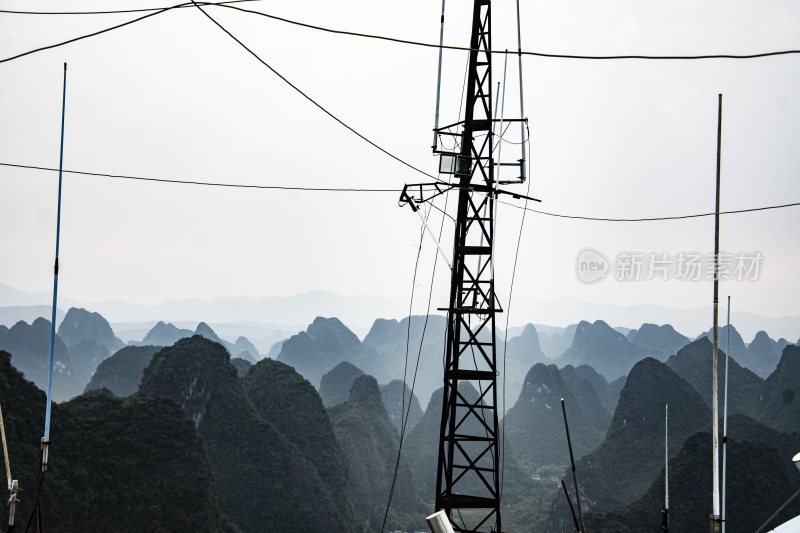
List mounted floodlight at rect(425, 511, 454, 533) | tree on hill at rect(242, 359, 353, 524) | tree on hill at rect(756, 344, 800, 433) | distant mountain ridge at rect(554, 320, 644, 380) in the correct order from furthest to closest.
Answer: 1. distant mountain ridge at rect(554, 320, 644, 380)
2. tree on hill at rect(756, 344, 800, 433)
3. tree on hill at rect(242, 359, 353, 524)
4. mounted floodlight at rect(425, 511, 454, 533)

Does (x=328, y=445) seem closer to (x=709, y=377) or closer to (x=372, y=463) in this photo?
(x=372, y=463)

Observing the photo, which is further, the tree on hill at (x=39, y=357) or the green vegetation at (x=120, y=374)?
the tree on hill at (x=39, y=357)

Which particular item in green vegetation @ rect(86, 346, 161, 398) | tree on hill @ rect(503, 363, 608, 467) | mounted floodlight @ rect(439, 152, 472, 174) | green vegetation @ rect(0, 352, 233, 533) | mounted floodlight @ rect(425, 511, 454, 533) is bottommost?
tree on hill @ rect(503, 363, 608, 467)

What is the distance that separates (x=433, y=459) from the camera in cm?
7319

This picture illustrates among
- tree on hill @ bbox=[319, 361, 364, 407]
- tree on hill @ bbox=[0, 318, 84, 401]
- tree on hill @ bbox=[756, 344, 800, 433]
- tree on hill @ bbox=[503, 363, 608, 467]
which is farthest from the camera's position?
tree on hill @ bbox=[0, 318, 84, 401]

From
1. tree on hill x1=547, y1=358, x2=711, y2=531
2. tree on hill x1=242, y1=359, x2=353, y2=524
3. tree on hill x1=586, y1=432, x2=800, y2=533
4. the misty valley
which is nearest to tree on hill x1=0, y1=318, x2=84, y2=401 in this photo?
the misty valley

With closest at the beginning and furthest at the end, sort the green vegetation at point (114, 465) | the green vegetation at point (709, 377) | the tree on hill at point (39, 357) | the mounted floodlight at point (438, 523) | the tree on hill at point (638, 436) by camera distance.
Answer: the mounted floodlight at point (438, 523), the green vegetation at point (114, 465), the tree on hill at point (638, 436), the green vegetation at point (709, 377), the tree on hill at point (39, 357)

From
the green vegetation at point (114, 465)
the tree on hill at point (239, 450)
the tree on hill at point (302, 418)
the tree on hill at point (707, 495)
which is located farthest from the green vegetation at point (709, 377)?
the green vegetation at point (114, 465)

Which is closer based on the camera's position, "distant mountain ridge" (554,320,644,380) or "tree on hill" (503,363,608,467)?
"tree on hill" (503,363,608,467)

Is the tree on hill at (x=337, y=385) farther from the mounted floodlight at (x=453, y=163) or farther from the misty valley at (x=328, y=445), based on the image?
the mounted floodlight at (x=453, y=163)

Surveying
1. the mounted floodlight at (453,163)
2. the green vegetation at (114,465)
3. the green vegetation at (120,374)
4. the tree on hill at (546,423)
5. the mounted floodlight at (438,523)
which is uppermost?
the mounted floodlight at (453,163)

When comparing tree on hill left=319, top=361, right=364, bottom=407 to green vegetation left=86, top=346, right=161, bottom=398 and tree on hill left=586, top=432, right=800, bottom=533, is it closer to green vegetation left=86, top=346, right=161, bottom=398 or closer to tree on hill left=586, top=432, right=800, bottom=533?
green vegetation left=86, top=346, right=161, bottom=398

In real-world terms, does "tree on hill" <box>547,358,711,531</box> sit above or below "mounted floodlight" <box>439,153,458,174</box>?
below

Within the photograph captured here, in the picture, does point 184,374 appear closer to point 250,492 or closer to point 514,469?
point 250,492
